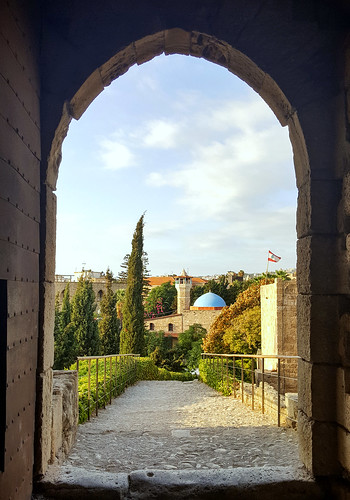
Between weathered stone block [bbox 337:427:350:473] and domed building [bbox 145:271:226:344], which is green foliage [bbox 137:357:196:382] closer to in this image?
weathered stone block [bbox 337:427:350:473]

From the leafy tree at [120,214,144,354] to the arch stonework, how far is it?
54.2 feet

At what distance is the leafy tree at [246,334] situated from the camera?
60.3 ft

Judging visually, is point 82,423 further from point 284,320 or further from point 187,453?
point 284,320


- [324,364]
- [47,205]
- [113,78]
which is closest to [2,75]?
[47,205]

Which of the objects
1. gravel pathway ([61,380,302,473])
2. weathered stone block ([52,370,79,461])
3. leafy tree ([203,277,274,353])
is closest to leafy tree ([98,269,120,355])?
leafy tree ([203,277,274,353])

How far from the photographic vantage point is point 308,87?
302 centimetres

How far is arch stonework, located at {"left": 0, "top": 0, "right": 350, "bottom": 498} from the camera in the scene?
2758 millimetres

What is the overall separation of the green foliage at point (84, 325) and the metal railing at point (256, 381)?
325 inches

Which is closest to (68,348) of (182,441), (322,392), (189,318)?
(189,318)

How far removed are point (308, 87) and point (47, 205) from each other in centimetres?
217

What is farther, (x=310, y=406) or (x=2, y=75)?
(x=310, y=406)

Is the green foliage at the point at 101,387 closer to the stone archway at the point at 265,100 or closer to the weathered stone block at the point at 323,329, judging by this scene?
the stone archway at the point at 265,100

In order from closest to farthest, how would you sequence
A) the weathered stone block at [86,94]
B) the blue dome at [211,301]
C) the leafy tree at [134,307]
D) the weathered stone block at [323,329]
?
the weathered stone block at [323,329]
the weathered stone block at [86,94]
the leafy tree at [134,307]
the blue dome at [211,301]

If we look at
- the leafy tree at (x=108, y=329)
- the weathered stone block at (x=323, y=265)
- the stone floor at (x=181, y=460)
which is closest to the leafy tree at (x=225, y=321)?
the leafy tree at (x=108, y=329)
